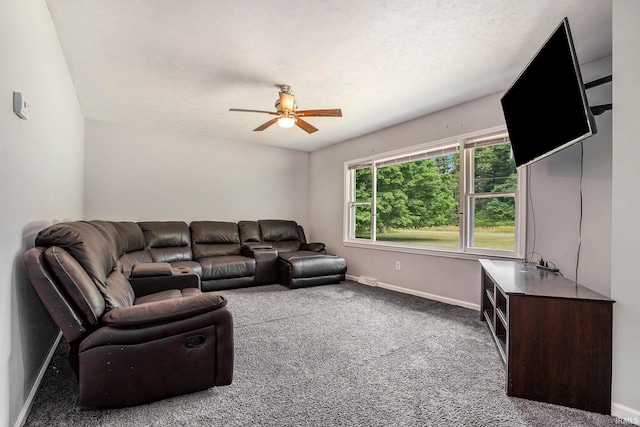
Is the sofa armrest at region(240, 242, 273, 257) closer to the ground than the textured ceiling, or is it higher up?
closer to the ground

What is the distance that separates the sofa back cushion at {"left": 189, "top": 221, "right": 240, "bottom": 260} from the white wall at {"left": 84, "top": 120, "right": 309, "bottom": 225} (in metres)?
0.37

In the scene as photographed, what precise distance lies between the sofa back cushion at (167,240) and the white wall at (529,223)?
250 centimetres

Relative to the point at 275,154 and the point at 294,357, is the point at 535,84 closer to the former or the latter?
the point at 294,357

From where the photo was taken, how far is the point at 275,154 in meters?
5.91

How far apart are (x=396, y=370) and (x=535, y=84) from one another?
223 cm

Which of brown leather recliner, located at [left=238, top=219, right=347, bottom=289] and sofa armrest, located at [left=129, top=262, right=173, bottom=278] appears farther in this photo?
brown leather recliner, located at [left=238, top=219, right=347, bottom=289]

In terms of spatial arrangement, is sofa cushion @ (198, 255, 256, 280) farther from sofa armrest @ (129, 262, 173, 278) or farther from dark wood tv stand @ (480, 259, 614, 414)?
dark wood tv stand @ (480, 259, 614, 414)

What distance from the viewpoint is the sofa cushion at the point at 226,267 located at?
164 inches

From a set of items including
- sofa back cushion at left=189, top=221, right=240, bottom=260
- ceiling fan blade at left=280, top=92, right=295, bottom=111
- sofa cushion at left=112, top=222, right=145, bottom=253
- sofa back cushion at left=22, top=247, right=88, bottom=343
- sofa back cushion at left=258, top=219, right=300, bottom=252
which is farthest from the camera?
sofa back cushion at left=258, top=219, right=300, bottom=252

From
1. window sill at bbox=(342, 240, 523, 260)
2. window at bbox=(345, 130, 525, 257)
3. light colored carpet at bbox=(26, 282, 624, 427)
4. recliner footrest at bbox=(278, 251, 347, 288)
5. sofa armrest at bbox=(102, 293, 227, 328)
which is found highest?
window at bbox=(345, 130, 525, 257)

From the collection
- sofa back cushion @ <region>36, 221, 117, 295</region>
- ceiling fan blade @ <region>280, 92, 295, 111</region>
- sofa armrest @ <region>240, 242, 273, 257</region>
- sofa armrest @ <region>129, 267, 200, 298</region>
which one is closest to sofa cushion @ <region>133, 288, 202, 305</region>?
sofa armrest @ <region>129, 267, 200, 298</region>

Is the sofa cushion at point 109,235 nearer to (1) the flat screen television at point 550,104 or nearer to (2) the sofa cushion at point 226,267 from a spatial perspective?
(2) the sofa cushion at point 226,267

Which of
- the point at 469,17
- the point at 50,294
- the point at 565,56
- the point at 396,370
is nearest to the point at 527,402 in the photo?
the point at 396,370

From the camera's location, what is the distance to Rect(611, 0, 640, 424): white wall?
152 cm
